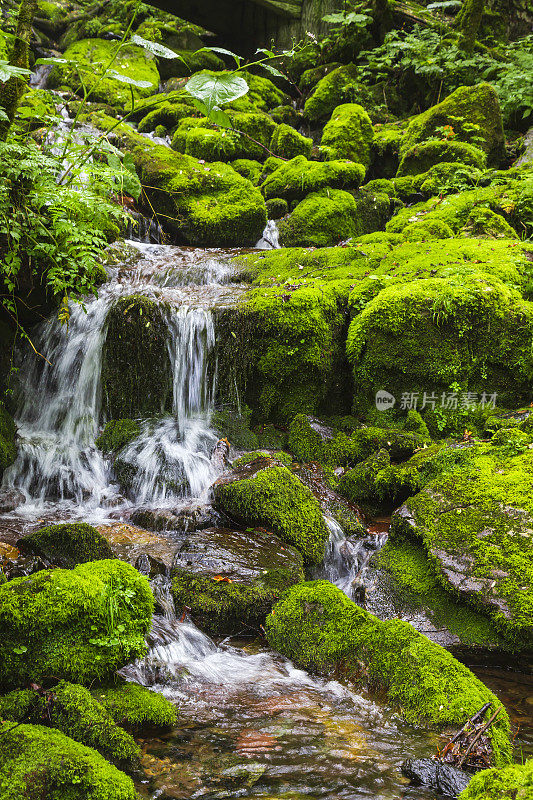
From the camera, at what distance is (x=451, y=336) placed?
22.1 ft

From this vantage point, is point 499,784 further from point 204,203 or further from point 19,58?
point 204,203

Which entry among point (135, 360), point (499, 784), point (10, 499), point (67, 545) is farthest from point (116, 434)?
point (499, 784)

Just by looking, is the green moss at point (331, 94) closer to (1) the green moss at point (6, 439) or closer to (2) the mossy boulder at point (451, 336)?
(2) the mossy boulder at point (451, 336)

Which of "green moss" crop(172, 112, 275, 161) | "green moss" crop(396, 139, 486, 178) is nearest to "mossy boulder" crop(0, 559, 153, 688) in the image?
"green moss" crop(172, 112, 275, 161)

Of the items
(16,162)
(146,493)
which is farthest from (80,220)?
(146,493)

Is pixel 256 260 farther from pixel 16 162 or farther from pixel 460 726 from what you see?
pixel 460 726

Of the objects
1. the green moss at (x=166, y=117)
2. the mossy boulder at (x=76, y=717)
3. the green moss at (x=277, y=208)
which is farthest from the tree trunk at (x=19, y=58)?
the green moss at (x=166, y=117)

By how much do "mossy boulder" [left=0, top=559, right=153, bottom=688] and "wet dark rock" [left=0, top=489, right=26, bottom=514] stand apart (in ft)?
11.0

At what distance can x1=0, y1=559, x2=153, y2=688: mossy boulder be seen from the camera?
274cm

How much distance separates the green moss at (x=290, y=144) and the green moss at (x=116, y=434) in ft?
27.6

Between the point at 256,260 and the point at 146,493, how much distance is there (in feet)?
15.2

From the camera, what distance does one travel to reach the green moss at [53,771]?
6.83 feet

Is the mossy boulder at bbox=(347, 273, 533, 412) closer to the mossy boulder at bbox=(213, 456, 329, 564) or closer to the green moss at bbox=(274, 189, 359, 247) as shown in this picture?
the mossy boulder at bbox=(213, 456, 329, 564)

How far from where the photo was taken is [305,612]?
3.93 m
